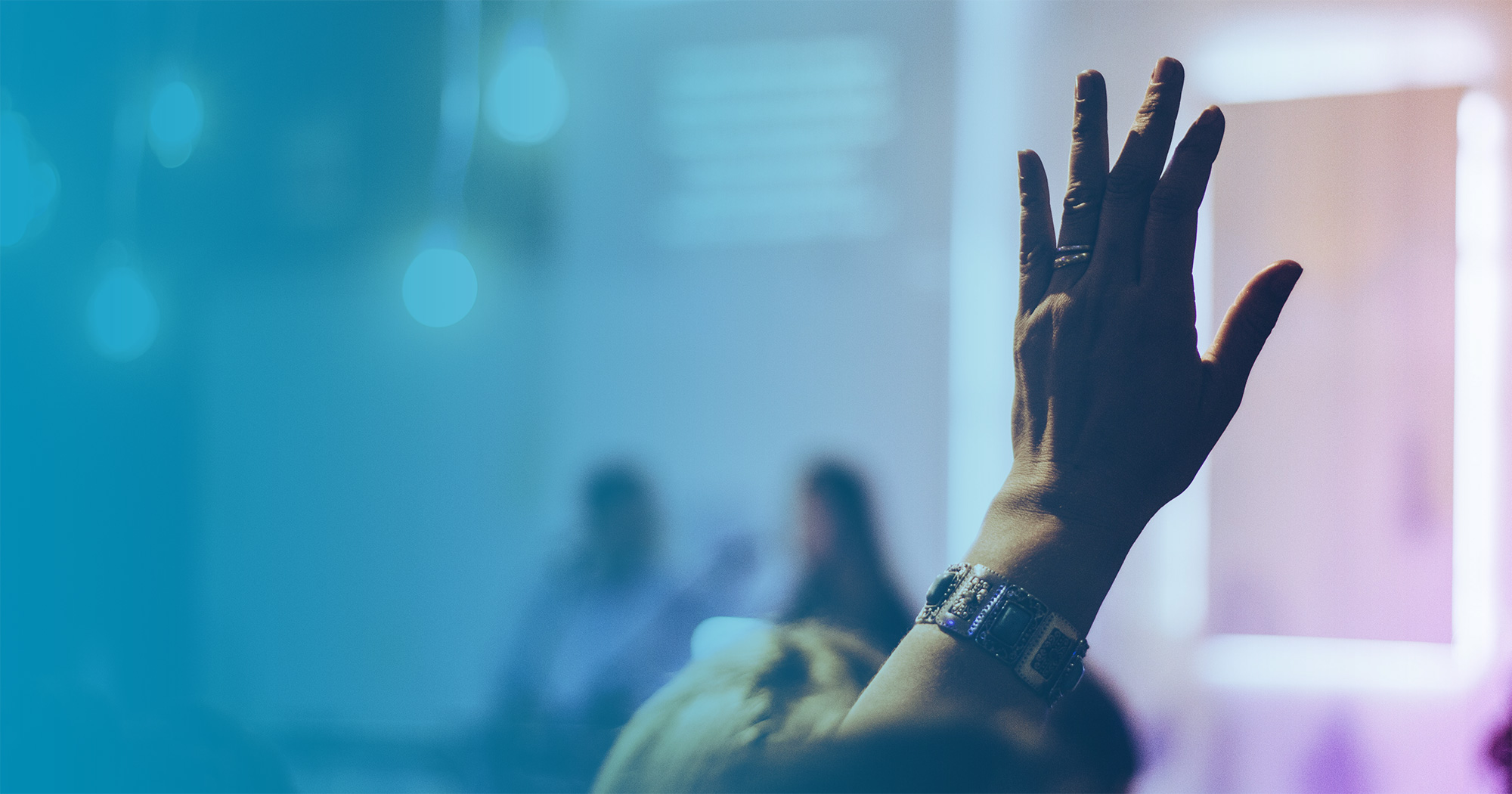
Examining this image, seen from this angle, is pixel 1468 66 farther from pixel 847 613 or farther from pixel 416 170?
pixel 416 170

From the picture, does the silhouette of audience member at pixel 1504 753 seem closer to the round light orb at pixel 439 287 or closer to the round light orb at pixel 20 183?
the round light orb at pixel 439 287

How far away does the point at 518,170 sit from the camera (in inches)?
99.8

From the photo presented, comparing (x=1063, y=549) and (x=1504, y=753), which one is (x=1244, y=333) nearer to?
(x=1063, y=549)

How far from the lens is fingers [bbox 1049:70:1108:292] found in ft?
1.34

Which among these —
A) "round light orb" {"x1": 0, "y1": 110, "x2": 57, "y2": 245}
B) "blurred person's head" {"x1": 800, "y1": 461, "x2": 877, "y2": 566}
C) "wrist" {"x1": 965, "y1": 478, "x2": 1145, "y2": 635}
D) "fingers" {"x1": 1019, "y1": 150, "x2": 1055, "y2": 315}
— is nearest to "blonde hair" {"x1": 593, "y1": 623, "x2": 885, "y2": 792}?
"wrist" {"x1": 965, "y1": 478, "x2": 1145, "y2": 635}

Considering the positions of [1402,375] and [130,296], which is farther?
[130,296]

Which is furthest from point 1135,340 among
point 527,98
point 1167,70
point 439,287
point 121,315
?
point 121,315

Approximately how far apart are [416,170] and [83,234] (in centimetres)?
97

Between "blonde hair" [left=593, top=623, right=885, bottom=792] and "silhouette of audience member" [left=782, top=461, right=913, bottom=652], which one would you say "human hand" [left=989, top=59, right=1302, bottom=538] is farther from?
"silhouette of audience member" [left=782, top=461, right=913, bottom=652]

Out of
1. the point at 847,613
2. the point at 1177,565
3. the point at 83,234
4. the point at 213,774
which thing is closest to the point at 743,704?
the point at 213,774

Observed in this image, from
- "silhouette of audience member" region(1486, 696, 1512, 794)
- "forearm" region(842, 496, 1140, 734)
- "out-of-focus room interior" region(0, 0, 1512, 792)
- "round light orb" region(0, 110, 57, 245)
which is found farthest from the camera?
"round light orb" region(0, 110, 57, 245)

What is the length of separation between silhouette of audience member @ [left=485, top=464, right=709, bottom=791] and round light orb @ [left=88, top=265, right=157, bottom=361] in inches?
57.8

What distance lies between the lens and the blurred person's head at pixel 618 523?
2385 millimetres

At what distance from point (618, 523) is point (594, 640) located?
32cm
